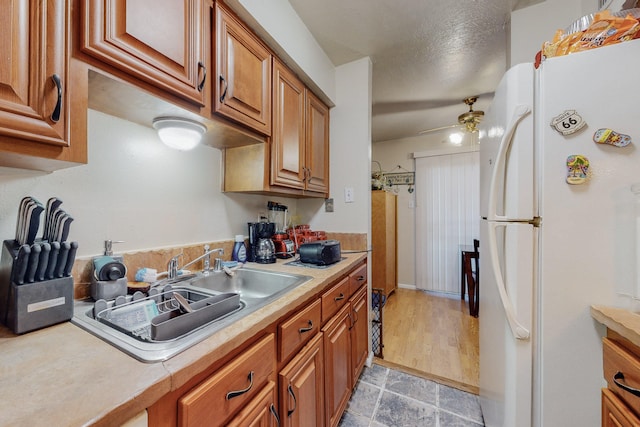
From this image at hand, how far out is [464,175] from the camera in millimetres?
3402

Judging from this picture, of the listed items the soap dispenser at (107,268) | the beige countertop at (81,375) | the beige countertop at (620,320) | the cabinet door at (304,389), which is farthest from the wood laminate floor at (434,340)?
the soap dispenser at (107,268)

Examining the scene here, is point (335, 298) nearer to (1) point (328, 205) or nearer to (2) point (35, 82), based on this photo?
(1) point (328, 205)

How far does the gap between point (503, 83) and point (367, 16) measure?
100 cm

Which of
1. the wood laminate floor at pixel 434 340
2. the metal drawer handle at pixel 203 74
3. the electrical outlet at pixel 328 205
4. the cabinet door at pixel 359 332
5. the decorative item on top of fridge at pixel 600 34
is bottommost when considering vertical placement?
the wood laminate floor at pixel 434 340

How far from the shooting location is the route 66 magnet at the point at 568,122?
31.8 inches

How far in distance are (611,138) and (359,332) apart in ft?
4.84

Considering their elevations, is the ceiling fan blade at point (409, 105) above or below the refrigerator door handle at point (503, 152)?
above

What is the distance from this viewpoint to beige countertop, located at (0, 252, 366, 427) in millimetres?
359

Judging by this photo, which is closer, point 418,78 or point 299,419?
point 299,419

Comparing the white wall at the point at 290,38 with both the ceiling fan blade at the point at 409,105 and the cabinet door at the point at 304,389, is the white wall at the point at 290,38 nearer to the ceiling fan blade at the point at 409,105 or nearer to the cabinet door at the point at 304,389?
the ceiling fan blade at the point at 409,105

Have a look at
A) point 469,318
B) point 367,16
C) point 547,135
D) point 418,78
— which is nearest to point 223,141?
point 367,16

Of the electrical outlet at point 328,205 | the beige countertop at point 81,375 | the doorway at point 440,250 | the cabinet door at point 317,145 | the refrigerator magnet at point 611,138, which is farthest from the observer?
the doorway at point 440,250

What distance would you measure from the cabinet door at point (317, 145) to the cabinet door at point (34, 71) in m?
1.21

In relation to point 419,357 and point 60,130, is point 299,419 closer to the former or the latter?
point 60,130
